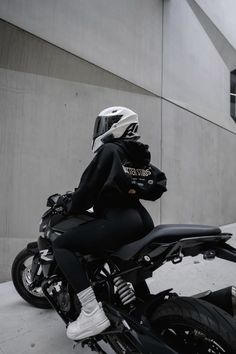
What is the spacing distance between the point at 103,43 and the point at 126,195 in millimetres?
3084

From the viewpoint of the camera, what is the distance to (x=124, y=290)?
1.46 metres

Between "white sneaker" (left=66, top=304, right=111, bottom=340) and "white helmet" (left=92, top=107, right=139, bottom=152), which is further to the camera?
"white helmet" (left=92, top=107, right=139, bottom=152)

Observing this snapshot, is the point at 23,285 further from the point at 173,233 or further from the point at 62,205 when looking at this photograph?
the point at 173,233

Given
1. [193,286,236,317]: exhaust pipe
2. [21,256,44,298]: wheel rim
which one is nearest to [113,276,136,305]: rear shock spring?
[193,286,236,317]: exhaust pipe

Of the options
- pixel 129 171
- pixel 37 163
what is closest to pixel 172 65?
pixel 37 163

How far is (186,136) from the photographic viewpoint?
5555mm

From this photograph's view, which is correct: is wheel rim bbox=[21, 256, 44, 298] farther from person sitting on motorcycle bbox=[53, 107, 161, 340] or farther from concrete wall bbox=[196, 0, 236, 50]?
concrete wall bbox=[196, 0, 236, 50]

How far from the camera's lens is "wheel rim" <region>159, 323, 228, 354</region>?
3.64 ft

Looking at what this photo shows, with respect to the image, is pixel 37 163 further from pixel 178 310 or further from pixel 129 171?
pixel 178 310

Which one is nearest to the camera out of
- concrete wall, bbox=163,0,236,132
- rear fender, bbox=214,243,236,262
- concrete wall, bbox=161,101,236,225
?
rear fender, bbox=214,243,236,262

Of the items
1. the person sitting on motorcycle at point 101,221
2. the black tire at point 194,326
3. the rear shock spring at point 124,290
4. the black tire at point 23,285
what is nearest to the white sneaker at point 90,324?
the person sitting on motorcycle at point 101,221

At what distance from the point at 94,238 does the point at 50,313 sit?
117 cm

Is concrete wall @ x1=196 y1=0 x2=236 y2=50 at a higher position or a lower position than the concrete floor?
higher

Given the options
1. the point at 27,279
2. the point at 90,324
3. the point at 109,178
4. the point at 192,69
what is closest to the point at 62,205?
the point at 109,178
